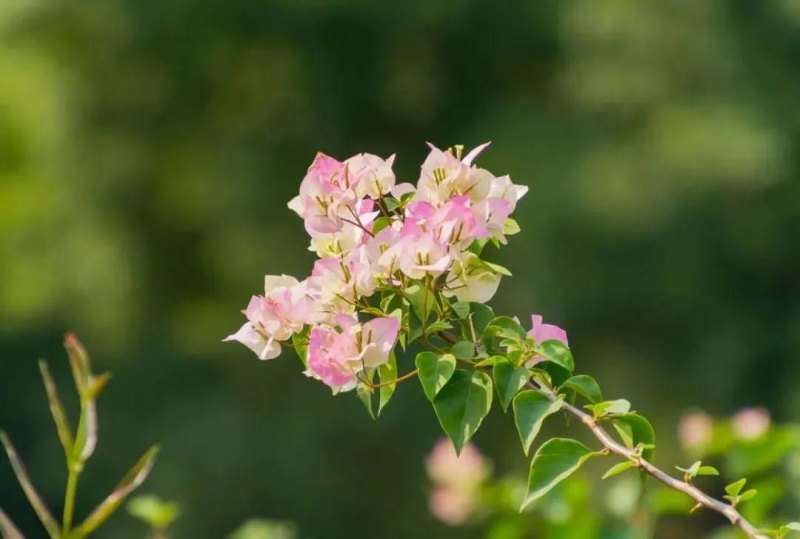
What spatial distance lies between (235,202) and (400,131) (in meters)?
0.99

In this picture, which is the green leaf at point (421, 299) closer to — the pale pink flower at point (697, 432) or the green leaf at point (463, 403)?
the green leaf at point (463, 403)

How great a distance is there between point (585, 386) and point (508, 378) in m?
0.05

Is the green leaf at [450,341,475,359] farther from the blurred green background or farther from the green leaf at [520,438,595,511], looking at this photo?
the blurred green background

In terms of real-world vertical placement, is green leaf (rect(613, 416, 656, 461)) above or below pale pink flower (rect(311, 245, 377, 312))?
below

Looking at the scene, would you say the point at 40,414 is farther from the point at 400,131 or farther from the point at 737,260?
the point at 737,260

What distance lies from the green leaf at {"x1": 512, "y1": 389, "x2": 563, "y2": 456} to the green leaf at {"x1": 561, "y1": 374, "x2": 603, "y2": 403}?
2 centimetres

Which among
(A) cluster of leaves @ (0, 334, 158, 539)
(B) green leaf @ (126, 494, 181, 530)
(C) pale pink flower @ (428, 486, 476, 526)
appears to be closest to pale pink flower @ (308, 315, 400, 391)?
(A) cluster of leaves @ (0, 334, 158, 539)

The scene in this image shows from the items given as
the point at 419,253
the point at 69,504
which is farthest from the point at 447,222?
the point at 69,504

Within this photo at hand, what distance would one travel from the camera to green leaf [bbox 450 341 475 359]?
830mm

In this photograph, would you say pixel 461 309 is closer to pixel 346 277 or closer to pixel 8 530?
pixel 346 277

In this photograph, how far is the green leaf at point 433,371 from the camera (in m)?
0.80

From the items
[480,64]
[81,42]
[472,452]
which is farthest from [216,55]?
[472,452]

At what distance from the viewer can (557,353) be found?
0.82 metres

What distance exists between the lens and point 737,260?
24.6ft
